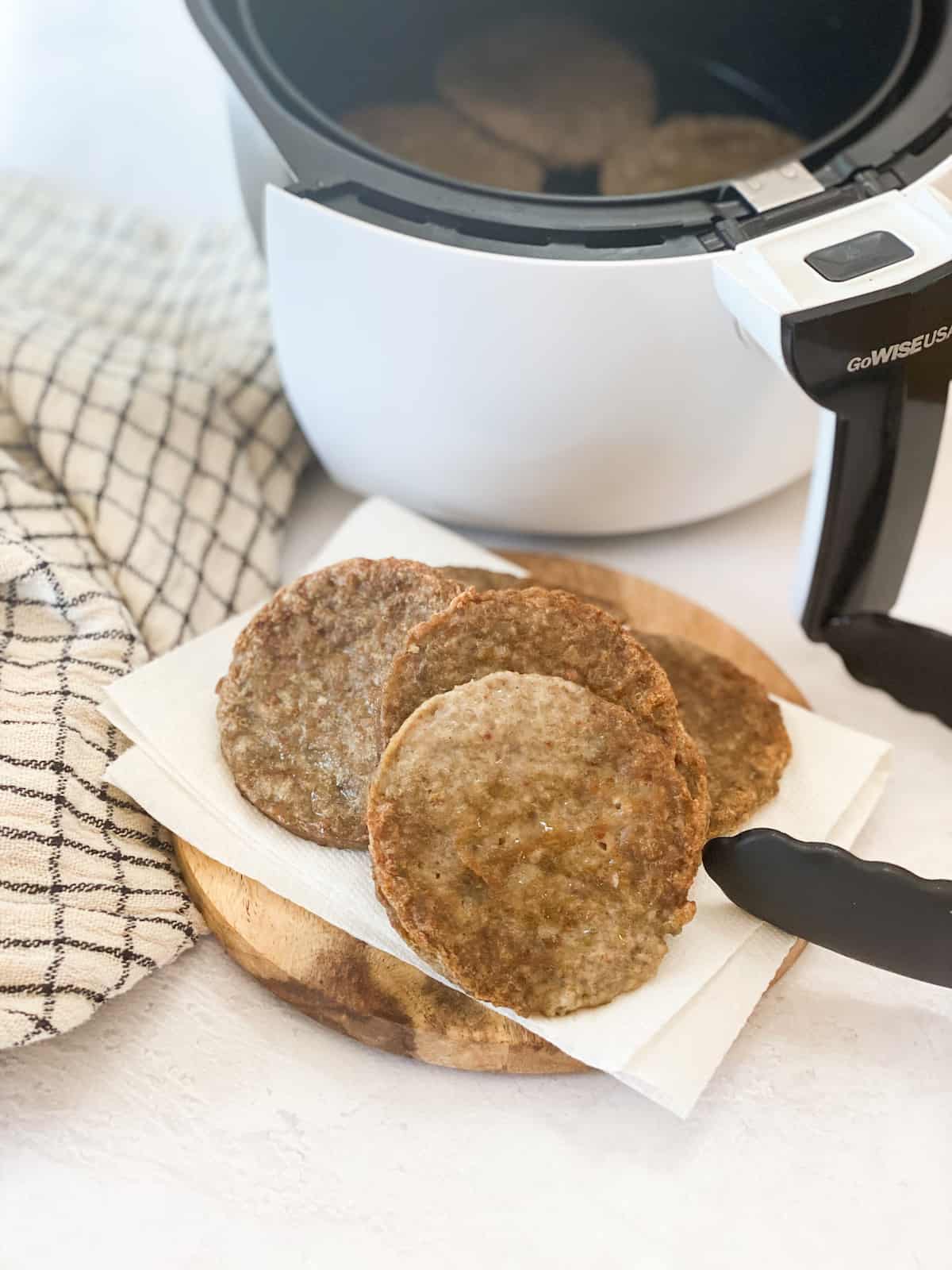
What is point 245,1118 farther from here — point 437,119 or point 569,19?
point 569,19

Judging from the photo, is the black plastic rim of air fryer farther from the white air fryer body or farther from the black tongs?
the black tongs

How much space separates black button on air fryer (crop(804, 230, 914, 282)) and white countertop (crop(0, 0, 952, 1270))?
0.38 m

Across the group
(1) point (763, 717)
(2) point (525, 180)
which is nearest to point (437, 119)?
(2) point (525, 180)

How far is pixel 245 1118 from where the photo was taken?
0.76 m

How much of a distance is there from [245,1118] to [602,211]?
59cm

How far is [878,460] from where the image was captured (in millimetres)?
810

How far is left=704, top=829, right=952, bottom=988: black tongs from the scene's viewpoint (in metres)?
0.69

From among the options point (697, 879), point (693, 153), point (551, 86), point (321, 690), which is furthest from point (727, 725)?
point (551, 86)

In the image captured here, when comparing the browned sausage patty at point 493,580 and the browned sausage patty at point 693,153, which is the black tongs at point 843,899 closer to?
the browned sausage patty at point 493,580

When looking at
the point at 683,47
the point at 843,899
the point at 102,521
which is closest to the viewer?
the point at 843,899

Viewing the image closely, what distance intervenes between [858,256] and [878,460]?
0.13 meters

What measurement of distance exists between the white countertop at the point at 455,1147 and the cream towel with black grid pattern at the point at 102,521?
61mm

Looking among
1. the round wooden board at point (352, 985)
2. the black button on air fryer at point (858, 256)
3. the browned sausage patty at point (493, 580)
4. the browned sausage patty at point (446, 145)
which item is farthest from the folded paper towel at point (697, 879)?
the browned sausage patty at point (446, 145)

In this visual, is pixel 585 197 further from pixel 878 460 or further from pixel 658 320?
pixel 878 460
